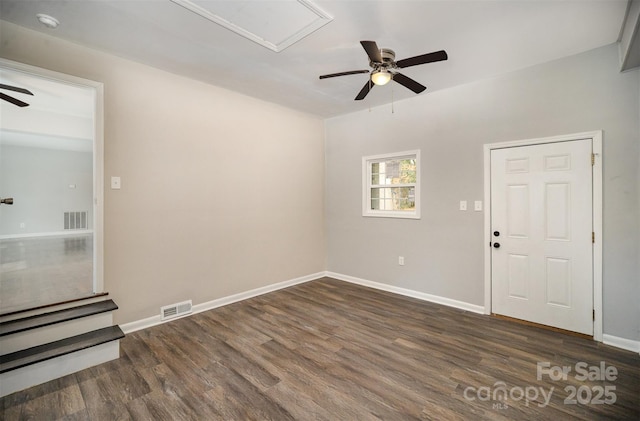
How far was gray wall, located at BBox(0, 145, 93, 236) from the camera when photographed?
726 cm

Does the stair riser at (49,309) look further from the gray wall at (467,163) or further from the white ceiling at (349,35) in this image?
the gray wall at (467,163)

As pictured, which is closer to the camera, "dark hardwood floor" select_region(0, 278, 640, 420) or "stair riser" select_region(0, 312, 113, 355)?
"dark hardwood floor" select_region(0, 278, 640, 420)

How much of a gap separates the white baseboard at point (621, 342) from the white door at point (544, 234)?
0.12m

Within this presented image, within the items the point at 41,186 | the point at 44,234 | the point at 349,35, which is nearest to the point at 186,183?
the point at 349,35

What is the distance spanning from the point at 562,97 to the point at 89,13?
14.6 feet

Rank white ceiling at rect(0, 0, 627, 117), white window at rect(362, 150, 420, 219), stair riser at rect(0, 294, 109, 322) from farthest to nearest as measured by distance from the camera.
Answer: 1. white window at rect(362, 150, 420, 219)
2. stair riser at rect(0, 294, 109, 322)
3. white ceiling at rect(0, 0, 627, 117)

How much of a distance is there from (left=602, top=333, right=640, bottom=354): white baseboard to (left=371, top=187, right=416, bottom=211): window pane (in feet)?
7.79

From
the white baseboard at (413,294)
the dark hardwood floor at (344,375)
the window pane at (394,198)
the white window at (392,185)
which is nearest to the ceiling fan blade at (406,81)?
the white window at (392,185)

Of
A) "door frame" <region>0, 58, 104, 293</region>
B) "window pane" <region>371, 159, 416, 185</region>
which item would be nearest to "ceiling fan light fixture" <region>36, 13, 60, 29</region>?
"door frame" <region>0, 58, 104, 293</region>

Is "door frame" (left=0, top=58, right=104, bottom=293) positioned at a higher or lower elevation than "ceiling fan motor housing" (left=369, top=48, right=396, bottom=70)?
lower

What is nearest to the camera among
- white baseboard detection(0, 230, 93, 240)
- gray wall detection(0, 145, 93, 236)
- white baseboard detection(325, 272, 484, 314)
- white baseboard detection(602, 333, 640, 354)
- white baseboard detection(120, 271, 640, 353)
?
white baseboard detection(602, 333, 640, 354)

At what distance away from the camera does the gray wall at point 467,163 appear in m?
2.57

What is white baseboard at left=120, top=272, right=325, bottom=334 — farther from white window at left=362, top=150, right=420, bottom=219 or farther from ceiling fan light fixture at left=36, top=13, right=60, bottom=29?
ceiling fan light fixture at left=36, top=13, right=60, bottom=29

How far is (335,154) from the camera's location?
4.97 metres
